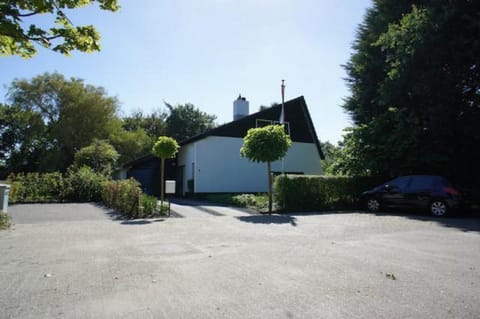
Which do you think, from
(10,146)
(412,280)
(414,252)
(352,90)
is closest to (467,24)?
(352,90)

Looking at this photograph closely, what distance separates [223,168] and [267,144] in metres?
7.94

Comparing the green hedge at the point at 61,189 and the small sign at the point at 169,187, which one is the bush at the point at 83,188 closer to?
the green hedge at the point at 61,189

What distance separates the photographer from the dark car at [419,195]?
36.4 feet

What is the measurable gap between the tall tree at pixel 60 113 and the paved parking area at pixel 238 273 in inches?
A: 1057

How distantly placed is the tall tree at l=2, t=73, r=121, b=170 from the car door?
28952 millimetres

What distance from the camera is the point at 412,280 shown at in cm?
414

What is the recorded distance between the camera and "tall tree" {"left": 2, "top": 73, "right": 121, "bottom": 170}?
105 feet

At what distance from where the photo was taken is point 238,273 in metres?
4.43

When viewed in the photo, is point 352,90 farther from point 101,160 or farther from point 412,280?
point 101,160

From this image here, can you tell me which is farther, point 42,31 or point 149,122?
point 149,122

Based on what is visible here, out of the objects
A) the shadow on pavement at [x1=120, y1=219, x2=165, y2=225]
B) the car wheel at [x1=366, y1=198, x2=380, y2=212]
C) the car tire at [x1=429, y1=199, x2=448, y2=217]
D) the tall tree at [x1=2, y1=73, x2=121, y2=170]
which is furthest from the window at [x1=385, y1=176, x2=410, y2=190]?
the tall tree at [x1=2, y1=73, x2=121, y2=170]

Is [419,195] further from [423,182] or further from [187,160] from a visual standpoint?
[187,160]

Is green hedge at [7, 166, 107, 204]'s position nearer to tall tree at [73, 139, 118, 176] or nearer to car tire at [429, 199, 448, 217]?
tall tree at [73, 139, 118, 176]

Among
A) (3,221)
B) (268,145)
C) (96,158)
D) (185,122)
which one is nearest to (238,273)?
(3,221)
